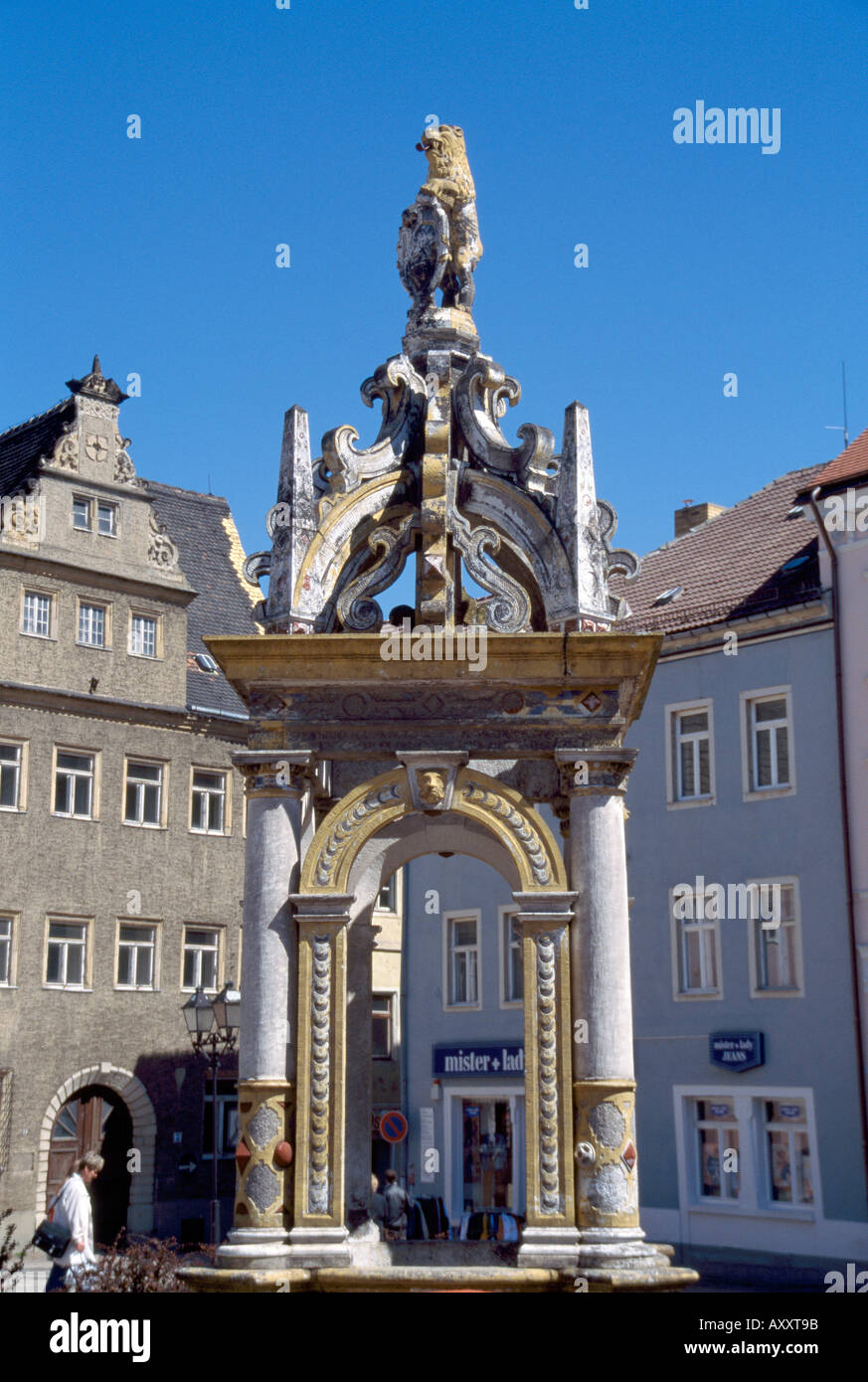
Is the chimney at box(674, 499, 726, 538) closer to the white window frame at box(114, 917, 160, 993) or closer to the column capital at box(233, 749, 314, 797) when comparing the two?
the white window frame at box(114, 917, 160, 993)

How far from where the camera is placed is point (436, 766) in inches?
410

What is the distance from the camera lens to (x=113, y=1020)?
118 feet

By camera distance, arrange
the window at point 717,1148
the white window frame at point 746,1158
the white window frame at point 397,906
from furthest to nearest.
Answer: the white window frame at point 397,906
the window at point 717,1148
the white window frame at point 746,1158

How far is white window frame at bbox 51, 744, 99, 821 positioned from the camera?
35.9m

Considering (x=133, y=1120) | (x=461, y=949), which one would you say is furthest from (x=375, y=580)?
(x=133, y=1120)

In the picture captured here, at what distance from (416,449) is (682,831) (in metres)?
20.9

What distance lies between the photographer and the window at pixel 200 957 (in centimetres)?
3775

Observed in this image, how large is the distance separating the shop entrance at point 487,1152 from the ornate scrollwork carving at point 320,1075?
22.2 m

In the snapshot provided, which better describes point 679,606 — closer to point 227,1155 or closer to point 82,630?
point 82,630

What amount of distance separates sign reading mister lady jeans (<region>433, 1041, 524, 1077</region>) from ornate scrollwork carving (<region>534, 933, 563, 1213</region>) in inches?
912

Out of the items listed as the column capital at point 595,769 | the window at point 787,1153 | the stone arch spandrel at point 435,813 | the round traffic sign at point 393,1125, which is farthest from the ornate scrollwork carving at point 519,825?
the window at point 787,1153

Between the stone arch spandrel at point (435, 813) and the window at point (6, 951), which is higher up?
the window at point (6, 951)

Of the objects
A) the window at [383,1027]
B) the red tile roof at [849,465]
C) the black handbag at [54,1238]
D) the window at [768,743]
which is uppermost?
the red tile roof at [849,465]

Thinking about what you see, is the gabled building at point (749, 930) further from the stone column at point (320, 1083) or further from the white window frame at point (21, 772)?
Result: the stone column at point (320, 1083)
